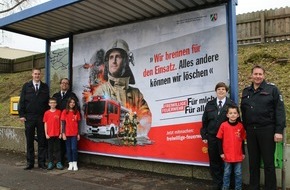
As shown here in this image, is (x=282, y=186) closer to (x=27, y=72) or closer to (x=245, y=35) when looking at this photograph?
(x=245, y=35)

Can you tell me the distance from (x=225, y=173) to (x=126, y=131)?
233cm

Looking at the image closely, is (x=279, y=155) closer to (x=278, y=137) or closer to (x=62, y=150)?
(x=278, y=137)

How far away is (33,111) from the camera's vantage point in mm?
6988

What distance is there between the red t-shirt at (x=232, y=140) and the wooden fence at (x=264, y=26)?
539cm

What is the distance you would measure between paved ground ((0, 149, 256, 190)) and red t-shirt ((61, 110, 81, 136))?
0.76 m

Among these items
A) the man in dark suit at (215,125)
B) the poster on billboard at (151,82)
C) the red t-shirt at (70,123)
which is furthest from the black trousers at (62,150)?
the man in dark suit at (215,125)

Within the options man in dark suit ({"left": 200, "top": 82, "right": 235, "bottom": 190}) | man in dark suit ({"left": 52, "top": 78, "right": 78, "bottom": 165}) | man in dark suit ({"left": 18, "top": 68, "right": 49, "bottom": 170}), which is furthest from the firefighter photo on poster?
man in dark suit ({"left": 200, "top": 82, "right": 235, "bottom": 190})

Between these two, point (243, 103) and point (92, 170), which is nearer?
point (243, 103)

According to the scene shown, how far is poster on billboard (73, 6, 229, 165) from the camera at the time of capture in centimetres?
561

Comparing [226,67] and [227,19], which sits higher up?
[227,19]

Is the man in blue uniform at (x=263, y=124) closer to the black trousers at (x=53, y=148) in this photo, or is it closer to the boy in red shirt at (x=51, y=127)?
the boy in red shirt at (x=51, y=127)

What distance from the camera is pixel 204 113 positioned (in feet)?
17.1

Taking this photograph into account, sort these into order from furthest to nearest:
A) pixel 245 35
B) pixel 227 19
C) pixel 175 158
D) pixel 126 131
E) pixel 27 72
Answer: pixel 27 72 < pixel 245 35 < pixel 126 131 < pixel 175 158 < pixel 227 19

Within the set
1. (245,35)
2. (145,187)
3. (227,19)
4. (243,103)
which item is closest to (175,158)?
(145,187)
